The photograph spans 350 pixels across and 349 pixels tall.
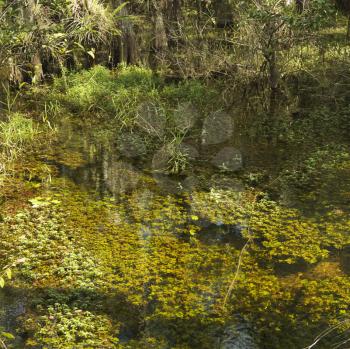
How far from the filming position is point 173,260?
4914mm

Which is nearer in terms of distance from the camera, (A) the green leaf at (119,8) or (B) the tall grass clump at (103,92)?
(B) the tall grass clump at (103,92)

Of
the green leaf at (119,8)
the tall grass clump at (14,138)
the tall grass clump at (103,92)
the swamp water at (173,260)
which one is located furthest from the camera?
the green leaf at (119,8)

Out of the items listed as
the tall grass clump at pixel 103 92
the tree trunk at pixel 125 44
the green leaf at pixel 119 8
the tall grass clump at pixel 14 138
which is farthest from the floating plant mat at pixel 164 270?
the tree trunk at pixel 125 44

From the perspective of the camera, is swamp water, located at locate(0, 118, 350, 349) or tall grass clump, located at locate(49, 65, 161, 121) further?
tall grass clump, located at locate(49, 65, 161, 121)

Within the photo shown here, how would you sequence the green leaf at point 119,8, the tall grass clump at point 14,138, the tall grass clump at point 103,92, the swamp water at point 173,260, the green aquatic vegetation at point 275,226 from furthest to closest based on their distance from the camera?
the green leaf at point 119,8
the tall grass clump at point 103,92
the tall grass clump at point 14,138
the green aquatic vegetation at point 275,226
the swamp water at point 173,260

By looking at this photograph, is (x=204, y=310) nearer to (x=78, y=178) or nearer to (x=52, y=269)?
(x=52, y=269)

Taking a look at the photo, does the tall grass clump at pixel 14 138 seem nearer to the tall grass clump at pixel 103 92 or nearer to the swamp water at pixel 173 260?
the swamp water at pixel 173 260

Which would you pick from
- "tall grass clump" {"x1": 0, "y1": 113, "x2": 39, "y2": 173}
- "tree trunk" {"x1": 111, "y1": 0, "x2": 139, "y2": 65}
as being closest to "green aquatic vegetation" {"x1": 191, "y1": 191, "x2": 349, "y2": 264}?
"tall grass clump" {"x1": 0, "y1": 113, "x2": 39, "y2": 173}

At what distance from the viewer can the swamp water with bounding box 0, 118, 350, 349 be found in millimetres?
3977

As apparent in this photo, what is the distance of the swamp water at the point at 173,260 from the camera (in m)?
3.98

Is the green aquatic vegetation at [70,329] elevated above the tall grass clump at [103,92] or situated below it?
below

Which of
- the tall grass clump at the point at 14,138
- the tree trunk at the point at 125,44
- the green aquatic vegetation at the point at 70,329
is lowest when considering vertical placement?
the green aquatic vegetation at the point at 70,329

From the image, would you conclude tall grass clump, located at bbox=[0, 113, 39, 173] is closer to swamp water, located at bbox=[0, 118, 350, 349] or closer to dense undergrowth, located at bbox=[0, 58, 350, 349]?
dense undergrowth, located at bbox=[0, 58, 350, 349]

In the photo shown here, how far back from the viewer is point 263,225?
5590 millimetres
